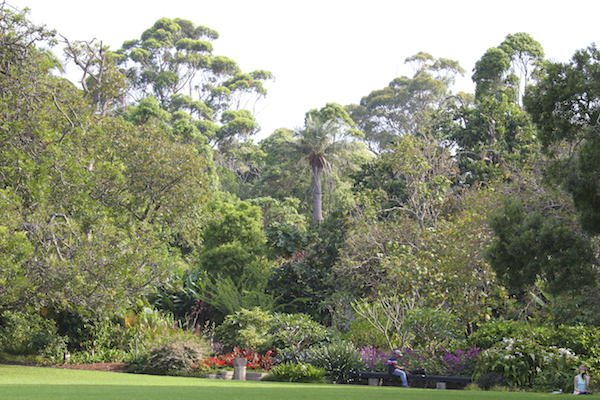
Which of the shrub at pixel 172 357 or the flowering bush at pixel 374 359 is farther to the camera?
the shrub at pixel 172 357

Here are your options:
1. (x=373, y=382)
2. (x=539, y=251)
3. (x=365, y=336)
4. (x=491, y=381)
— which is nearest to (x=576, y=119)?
(x=539, y=251)

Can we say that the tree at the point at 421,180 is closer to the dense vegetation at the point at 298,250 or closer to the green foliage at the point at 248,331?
the dense vegetation at the point at 298,250

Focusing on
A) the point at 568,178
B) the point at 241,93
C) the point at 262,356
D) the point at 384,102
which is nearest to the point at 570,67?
the point at 568,178

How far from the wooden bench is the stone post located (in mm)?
2194

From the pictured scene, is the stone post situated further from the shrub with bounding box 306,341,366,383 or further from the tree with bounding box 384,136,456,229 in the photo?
the tree with bounding box 384,136,456,229

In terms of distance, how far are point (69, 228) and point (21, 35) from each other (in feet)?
13.8

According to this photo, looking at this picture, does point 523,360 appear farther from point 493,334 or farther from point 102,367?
point 102,367

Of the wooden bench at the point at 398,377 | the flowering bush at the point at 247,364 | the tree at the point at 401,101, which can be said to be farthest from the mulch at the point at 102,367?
the tree at the point at 401,101

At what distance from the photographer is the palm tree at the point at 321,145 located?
27203mm

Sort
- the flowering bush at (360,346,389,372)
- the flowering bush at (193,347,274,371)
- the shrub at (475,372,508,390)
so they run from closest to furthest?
the shrub at (475,372,508,390)
the flowering bush at (360,346,389,372)
the flowering bush at (193,347,274,371)

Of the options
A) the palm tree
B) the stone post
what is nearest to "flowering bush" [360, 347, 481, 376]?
the stone post

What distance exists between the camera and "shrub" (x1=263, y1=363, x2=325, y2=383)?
11.4 m

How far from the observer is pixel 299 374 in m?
11.4

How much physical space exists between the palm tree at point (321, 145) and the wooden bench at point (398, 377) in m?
16.4
